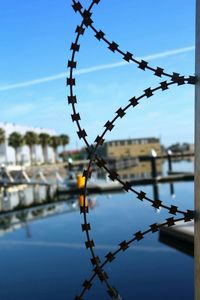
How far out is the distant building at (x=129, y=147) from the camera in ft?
408

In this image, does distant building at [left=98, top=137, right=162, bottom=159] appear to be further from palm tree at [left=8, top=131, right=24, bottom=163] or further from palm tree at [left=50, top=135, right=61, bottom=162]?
palm tree at [left=8, top=131, right=24, bottom=163]

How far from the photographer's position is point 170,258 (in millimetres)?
11875

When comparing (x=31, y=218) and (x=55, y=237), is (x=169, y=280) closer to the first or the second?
(x=55, y=237)

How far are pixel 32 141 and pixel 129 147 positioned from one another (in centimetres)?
4418

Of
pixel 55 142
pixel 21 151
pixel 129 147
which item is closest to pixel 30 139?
pixel 21 151

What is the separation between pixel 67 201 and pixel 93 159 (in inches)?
921

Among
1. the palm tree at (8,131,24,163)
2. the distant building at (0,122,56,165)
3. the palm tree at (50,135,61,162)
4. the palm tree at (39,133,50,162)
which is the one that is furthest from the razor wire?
the palm tree at (50,135,61,162)

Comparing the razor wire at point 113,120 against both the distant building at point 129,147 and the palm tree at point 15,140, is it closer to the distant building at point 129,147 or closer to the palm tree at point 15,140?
the palm tree at point 15,140

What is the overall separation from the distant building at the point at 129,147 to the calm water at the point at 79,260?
102861mm

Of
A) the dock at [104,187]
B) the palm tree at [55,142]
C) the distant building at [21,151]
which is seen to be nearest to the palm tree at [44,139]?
the palm tree at [55,142]

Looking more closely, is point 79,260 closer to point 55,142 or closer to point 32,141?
point 32,141

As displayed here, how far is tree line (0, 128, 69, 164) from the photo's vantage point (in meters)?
80.1

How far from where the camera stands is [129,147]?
411 feet

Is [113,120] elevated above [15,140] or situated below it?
below
